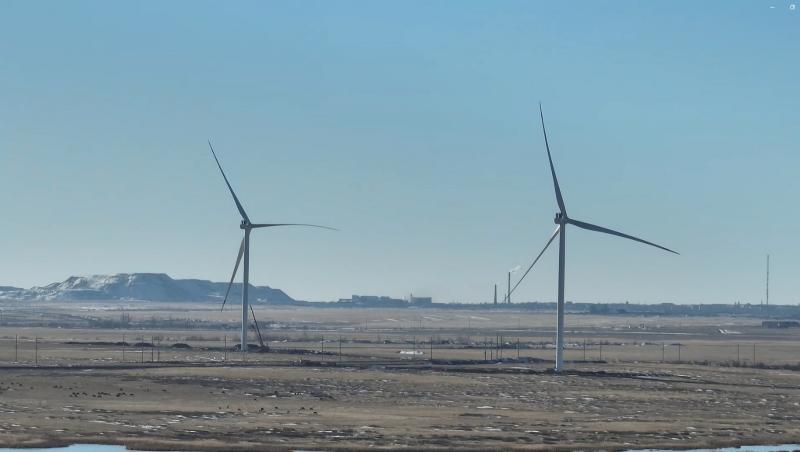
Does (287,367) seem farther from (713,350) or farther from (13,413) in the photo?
(713,350)

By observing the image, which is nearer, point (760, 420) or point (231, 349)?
point (760, 420)

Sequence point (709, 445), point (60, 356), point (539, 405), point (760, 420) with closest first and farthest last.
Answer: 1. point (709, 445)
2. point (760, 420)
3. point (539, 405)
4. point (60, 356)

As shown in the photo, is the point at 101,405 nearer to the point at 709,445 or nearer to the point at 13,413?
the point at 13,413

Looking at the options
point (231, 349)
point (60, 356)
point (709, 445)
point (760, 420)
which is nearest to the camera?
point (709, 445)

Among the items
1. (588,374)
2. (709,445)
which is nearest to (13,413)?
(709,445)

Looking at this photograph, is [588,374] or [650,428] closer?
[650,428]

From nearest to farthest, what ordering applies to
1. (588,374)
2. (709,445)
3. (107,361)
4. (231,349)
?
(709,445) → (588,374) → (107,361) → (231,349)

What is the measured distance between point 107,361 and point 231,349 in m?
24.0

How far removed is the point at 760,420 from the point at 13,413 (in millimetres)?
33968

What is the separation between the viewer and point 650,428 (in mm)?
57281

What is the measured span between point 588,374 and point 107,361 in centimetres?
3384

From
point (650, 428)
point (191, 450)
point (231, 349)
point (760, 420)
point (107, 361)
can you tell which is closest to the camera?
point (191, 450)

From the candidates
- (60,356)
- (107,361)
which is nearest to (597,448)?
(107,361)

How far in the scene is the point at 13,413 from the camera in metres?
58.1
